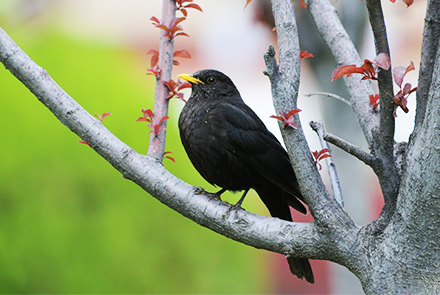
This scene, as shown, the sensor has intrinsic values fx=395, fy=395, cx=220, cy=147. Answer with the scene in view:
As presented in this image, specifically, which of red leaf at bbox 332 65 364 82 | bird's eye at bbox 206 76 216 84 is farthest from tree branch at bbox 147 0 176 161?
red leaf at bbox 332 65 364 82

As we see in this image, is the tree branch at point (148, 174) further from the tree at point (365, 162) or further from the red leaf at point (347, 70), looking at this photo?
the red leaf at point (347, 70)

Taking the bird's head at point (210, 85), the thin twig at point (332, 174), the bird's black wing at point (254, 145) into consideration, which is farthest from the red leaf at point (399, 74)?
the bird's head at point (210, 85)

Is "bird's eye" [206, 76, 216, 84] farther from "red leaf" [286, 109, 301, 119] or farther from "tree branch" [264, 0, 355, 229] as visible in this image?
"red leaf" [286, 109, 301, 119]

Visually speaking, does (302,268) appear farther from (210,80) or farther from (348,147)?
(210,80)

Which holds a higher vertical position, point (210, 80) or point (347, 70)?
point (210, 80)

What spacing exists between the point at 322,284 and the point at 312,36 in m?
3.48

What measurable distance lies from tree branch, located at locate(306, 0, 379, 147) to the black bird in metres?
0.39

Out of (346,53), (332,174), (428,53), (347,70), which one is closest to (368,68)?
(347,70)

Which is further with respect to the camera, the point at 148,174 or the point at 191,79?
the point at 191,79

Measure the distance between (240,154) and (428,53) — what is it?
90 centimetres

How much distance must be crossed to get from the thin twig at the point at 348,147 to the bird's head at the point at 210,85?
1.03m

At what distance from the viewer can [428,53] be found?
3.66ft

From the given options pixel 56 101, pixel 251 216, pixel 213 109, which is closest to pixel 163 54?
pixel 213 109

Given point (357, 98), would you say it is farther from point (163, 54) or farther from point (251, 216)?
point (163, 54)
